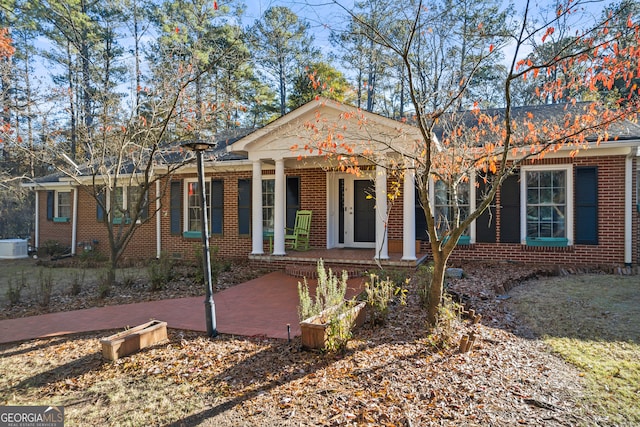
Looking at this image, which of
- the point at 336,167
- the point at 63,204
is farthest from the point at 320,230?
the point at 63,204

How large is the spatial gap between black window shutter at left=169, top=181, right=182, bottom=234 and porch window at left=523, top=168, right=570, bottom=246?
370 inches

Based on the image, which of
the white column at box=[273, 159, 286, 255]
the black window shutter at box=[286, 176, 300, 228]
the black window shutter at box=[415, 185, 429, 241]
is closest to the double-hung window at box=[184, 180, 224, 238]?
the black window shutter at box=[286, 176, 300, 228]

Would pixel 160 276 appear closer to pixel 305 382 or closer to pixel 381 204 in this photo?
pixel 381 204

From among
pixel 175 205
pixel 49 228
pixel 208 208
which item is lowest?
pixel 49 228

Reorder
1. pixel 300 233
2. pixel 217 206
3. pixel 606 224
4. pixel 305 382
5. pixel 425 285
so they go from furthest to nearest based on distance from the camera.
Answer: pixel 217 206 → pixel 300 233 → pixel 606 224 → pixel 425 285 → pixel 305 382

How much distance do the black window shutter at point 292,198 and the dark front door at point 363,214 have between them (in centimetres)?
156

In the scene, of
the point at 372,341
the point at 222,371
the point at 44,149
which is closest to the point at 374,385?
the point at 372,341

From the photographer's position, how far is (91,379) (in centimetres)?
374

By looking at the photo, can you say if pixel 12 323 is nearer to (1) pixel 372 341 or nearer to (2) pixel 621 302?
(1) pixel 372 341

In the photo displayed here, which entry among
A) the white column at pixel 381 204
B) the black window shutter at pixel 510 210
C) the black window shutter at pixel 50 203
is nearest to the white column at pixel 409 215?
the white column at pixel 381 204

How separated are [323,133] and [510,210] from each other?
4664mm

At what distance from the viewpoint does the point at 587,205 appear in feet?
27.8

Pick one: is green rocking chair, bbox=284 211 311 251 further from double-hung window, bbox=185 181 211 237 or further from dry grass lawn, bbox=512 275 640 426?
dry grass lawn, bbox=512 275 640 426

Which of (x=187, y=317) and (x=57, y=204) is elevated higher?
(x=57, y=204)
